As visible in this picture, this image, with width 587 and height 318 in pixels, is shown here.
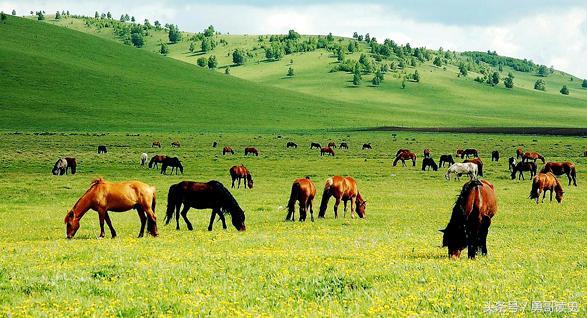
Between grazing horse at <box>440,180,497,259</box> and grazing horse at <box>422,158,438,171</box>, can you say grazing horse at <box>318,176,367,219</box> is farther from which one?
grazing horse at <box>422,158,438,171</box>

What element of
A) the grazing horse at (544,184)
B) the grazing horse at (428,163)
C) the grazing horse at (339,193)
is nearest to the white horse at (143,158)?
the grazing horse at (428,163)

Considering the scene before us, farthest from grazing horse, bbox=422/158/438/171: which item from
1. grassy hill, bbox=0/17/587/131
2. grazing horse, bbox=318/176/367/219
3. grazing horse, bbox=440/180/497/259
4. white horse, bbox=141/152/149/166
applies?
grassy hill, bbox=0/17/587/131

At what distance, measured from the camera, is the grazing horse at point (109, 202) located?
19.4 metres

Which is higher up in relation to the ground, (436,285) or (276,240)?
(436,285)

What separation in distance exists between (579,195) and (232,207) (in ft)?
86.2

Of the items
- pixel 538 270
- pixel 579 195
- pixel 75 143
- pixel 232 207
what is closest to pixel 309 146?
pixel 75 143

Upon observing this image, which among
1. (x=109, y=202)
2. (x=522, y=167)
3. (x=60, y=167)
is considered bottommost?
(x=60, y=167)

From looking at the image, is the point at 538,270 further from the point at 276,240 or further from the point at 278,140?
the point at 278,140

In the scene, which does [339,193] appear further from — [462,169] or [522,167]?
[522,167]

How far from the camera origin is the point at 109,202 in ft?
64.2

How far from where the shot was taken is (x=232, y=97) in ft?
530

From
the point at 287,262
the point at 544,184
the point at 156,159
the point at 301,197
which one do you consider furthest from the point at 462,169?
the point at 287,262

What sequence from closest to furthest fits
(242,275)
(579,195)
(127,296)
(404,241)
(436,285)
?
1. (127,296)
2. (436,285)
3. (242,275)
4. (404,241)
5. (579,195)

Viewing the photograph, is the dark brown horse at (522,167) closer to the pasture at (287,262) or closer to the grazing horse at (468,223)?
the pasture at (287,262)
